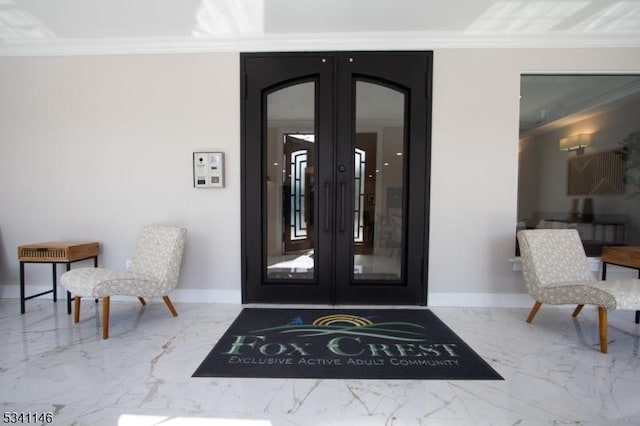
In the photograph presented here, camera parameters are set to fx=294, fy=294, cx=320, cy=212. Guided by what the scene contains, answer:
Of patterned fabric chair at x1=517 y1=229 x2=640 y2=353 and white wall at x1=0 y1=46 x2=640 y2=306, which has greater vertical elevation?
white wall at x1=0 y1=46 x2=640 y2=306

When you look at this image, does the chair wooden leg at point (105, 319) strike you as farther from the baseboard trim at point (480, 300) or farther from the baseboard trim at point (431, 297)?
the baseboard trim at point (480, 300)

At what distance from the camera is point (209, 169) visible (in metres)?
3.06

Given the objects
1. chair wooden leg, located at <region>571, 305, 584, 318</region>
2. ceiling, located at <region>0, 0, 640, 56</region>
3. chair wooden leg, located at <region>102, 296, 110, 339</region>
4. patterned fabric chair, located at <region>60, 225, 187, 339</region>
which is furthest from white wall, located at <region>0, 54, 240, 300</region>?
chair wooden leg, located at <region>571, 305, 584, 318</region>

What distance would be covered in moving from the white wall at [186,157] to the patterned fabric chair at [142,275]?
343mm

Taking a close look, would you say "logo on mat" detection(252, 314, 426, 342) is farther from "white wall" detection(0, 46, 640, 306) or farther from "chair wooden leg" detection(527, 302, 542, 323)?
"chair wooden leg" detection(527, 302, 542, 323)

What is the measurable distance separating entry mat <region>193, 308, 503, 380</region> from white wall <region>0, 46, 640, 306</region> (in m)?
0.66

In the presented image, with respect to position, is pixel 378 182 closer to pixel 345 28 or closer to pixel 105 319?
pixel 345 28

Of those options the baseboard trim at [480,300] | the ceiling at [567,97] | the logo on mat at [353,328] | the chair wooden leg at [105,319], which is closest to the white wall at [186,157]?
the baseboard trim at [480,300]

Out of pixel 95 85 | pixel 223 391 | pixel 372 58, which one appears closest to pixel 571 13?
pixel 372 58

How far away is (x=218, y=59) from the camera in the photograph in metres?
3.06

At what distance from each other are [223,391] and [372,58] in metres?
3.11

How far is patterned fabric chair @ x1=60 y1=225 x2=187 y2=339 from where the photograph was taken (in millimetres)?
2371

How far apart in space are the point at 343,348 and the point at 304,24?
9.41ft

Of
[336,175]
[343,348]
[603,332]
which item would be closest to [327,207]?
[336,175]
